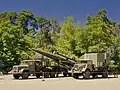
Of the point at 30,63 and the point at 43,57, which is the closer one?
the point at 30,63

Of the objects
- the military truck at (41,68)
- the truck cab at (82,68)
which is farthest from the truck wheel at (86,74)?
the military truck at (41,68)

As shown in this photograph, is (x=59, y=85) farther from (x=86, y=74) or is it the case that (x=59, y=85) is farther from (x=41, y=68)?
(x=41, y=68)

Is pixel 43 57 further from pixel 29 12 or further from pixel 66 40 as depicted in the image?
pixel 29 12

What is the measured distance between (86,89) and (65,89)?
1.34 meters

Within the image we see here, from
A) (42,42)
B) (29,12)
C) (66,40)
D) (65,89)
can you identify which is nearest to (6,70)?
(66,40)

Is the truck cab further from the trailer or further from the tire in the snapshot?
the tire

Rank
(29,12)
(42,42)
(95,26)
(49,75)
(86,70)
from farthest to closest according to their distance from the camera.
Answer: (29,12), (42,42), (95,26), (49,75), (86,70)

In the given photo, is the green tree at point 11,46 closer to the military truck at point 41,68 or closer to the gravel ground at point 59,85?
the military truck at point 41,68

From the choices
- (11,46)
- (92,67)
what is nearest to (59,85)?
(92,67)

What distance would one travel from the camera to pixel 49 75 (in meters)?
35.7

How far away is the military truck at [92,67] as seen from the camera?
33219mm

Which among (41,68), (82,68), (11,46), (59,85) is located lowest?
(59,85)

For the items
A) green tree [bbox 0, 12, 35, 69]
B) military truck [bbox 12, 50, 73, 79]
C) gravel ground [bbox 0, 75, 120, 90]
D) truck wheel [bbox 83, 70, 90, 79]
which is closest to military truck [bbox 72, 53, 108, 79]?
truck wheel [bbox 83, 70, 90, 79]

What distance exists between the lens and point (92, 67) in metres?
34.2
